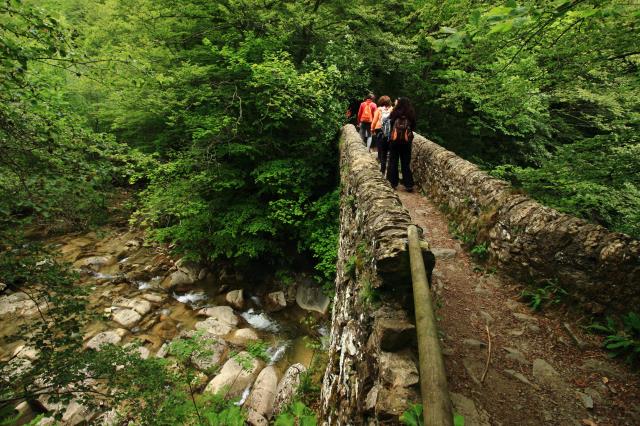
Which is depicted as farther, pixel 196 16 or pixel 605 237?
pixel 196 16

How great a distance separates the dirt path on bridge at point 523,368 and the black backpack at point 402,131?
4043 millimetres

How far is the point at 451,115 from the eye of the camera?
14539mm

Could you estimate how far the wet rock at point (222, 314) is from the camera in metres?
8.23

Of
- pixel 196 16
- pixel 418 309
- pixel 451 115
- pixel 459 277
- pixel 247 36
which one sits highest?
pixel 196 16

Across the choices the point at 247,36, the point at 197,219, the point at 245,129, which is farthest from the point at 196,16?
the point at 197,219

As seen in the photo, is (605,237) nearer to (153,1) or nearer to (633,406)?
(633,406)

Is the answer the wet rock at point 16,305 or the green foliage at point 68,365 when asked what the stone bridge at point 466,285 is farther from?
the wet rock at point 16,305

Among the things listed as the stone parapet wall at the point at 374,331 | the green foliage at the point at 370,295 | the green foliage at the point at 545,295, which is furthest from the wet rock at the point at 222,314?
the green foliage at the point at 545,295

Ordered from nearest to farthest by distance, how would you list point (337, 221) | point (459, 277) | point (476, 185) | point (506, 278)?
point (506, 278) < point (459, 277) < point (476, 185) < point (337, 221)

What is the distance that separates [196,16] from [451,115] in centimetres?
1135

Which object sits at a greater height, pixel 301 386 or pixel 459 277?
pixel 459 277

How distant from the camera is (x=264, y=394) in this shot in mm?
6090

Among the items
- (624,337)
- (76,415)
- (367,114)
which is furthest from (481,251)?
(76,415)

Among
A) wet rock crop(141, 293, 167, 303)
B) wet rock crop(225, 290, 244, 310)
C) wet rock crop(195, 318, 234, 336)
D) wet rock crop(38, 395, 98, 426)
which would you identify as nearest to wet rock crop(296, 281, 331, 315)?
wet rock crop(225, 290, 244, 310)
